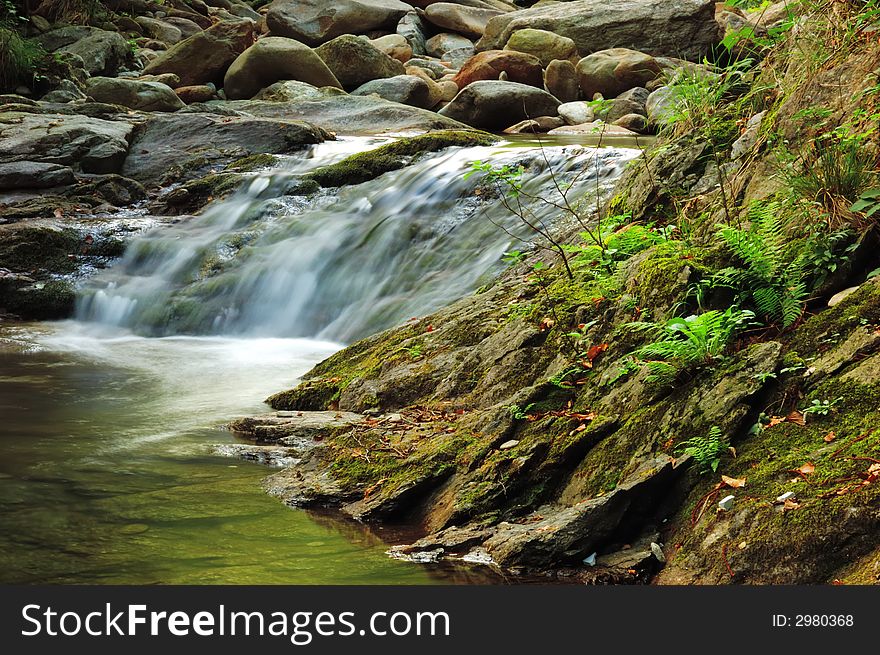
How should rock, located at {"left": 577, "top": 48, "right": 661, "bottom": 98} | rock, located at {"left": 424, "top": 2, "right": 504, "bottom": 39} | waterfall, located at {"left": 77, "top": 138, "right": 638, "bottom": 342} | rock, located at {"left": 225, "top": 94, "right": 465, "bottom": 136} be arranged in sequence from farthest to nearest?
rock, located at {"left": 424, "top": 2, "right": 504, "bottom": 39} → rock, located at {"left": 577, "top": 48, "right": 661, "bottom": 98} → rock, located at {"left": 225, "top": 94, "right": 465, "bottom": 136} → waterfall, located at {"left": 77, "top": 138, "right": 638, "bottom": 342}

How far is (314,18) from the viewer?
24.7m

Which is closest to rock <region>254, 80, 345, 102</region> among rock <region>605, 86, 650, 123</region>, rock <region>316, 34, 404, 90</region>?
rock <region>316, 34, 404, 90</region>

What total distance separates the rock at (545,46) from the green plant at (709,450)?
20.1 m

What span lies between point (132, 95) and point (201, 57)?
365cm

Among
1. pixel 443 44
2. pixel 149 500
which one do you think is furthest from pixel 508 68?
pixel 149 500

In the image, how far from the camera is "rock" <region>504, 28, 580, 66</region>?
2219 centimetres

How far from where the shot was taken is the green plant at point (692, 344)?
360 cm

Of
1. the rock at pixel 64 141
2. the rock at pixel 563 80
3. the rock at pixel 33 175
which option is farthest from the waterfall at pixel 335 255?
the rock at pixel 563 80

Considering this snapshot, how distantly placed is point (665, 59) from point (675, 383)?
20775mm

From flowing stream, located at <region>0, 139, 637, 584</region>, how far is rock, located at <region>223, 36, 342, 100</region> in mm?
5705

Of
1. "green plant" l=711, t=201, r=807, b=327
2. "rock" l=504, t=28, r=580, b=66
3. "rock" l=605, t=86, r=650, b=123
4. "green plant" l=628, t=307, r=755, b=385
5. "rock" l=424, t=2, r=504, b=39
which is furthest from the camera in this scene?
"rock" l=424, t=2, r=504, b=39

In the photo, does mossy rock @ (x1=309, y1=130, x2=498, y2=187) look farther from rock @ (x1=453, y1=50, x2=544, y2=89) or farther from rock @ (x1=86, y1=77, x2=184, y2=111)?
rock @ (x1=453, y1=50, x2=544, y2=89)

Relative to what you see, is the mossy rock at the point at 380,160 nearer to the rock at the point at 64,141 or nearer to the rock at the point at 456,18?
the rock at the point at 64,141

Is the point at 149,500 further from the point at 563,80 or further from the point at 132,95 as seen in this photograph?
the point at 563,80
